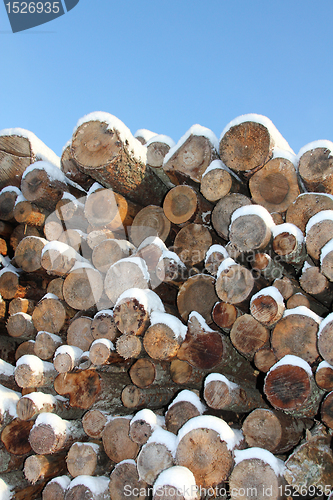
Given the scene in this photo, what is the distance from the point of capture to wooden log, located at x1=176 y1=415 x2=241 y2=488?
200 cm

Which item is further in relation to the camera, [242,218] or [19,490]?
[19,490]

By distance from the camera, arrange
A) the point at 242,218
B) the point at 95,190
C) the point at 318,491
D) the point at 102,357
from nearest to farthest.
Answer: the point at 318,491 → the point at 242,218 → the point at 102,357 → the point at 95,190

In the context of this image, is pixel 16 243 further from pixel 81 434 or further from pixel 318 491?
pixel 318 491

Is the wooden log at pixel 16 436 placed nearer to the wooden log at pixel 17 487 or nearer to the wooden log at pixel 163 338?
the wooden log at pixel 17 487

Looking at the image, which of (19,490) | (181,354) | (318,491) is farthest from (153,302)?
(19,490)

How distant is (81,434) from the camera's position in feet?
9.80

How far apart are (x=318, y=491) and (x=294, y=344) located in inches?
33.4

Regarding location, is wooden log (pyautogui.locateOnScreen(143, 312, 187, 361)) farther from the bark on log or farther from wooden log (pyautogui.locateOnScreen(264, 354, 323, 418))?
the bark on log

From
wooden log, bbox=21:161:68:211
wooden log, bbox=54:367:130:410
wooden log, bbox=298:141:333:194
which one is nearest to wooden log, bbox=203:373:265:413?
wooden log, bbox=54:367:130:410

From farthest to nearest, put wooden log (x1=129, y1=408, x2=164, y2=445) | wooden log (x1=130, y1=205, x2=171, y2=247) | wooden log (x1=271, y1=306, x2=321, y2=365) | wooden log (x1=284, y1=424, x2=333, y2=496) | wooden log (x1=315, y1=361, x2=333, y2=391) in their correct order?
wooden log (x1=130, y1=205, x2=171, y2=247)
wooden log (x1=129, y1=408, x2=164, y2=445)
wooden log (x1=271, y1=306, x2=321, y2=365)
wooden log (x1=315, y1=361, x2=333, y2=391)
wooden log (x1=284, y1=424, x2=333, y2=496)

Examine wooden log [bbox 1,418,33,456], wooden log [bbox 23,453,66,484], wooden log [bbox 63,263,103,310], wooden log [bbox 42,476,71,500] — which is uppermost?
wooden log [bbox 63,263,103,310]

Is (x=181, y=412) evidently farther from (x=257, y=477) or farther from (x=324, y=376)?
(x=324, y=376)

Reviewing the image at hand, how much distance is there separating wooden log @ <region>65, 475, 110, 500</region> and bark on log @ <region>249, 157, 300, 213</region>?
2563 millimetres

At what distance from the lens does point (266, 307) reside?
7.45 feet
